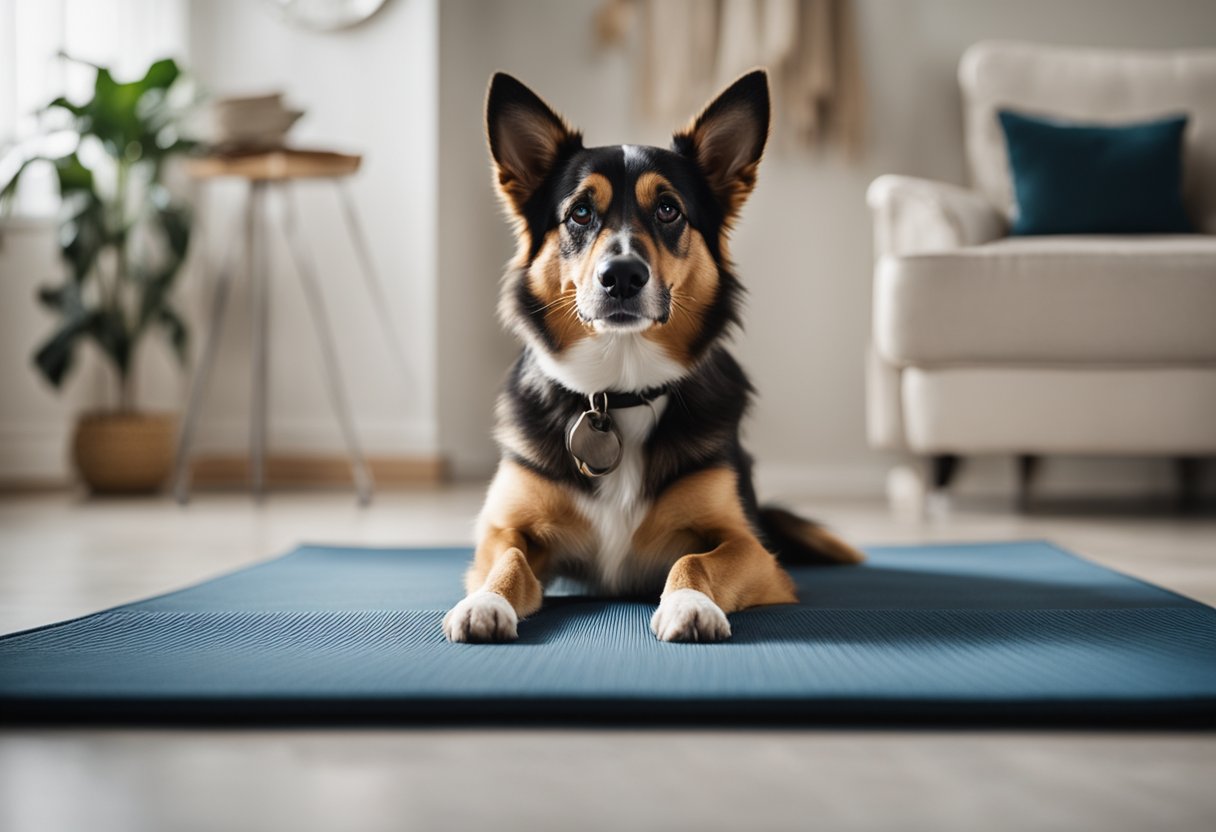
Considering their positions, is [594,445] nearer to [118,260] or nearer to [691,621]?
[691,621]

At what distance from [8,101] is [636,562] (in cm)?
367

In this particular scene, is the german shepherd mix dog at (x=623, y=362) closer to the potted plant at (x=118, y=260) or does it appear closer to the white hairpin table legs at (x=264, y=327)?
the white hairpin table legs at (x=264, y=327)

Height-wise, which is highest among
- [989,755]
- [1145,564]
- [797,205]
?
[797,205]

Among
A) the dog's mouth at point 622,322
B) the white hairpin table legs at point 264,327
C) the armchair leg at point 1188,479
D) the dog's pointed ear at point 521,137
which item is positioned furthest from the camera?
the white hairpin table legs at point 264,327

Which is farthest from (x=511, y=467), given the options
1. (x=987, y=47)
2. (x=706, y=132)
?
(x=987, y=47)

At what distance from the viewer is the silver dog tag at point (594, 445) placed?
1.79 m

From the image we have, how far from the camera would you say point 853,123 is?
441 centimetres

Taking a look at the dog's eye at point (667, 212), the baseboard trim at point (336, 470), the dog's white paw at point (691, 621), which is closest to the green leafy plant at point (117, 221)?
the baseboard trim at point (336, 470)

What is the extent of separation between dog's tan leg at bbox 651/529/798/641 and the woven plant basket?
A: 296 centimetres

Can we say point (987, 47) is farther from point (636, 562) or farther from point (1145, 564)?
point (636, 562)

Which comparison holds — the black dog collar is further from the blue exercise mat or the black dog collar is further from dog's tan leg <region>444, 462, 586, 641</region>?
the blue exercise mat

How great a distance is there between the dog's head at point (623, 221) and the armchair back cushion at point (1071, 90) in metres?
2.41

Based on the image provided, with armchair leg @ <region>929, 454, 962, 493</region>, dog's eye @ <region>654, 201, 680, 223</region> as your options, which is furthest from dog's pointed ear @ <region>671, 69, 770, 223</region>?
armchair leg @ <region>929, 454, 962, 493</region>

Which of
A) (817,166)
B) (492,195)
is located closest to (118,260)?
(492,195)
